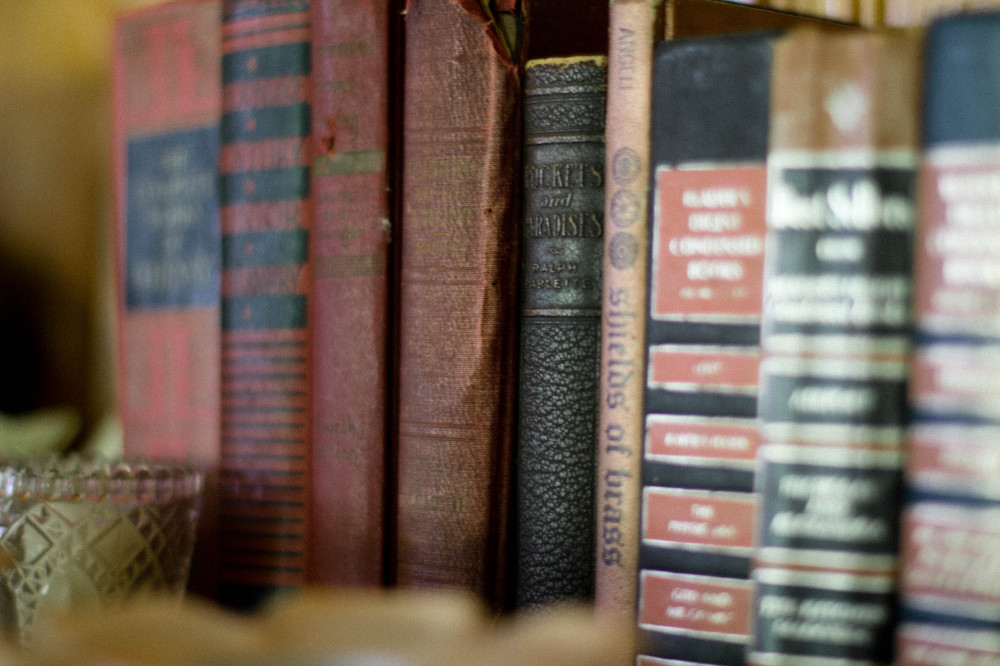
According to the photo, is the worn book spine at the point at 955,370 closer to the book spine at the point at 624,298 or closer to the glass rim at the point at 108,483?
the book spine at the point at 624,298

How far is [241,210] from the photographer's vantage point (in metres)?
0.53

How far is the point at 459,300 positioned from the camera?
470 millimetres

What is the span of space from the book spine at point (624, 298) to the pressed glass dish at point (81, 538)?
0.77 ft

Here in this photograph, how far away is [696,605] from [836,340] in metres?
0.13

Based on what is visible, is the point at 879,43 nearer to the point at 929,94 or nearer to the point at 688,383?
the point at 929,94

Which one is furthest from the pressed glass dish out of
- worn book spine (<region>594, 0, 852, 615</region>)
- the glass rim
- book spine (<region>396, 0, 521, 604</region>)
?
worn book spine (<region>594, 0, 852, 615</region>)

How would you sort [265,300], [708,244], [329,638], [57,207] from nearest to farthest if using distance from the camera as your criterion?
[329,638] → [708,244] → [265,300] → [57,207]

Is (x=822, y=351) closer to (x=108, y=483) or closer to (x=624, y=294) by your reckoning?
(x=624, y=294)

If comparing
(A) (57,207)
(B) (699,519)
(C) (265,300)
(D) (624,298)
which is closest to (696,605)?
→ (B) (699,519)

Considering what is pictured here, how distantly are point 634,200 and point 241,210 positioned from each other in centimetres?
24

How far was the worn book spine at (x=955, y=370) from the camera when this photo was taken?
13.6 inches

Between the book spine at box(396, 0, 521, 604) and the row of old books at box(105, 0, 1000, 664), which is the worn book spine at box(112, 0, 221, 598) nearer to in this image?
the row of old books at box(105, 0, 1000, 664)

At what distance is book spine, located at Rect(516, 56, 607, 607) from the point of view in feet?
1.51

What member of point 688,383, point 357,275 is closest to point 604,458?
point 688,383
